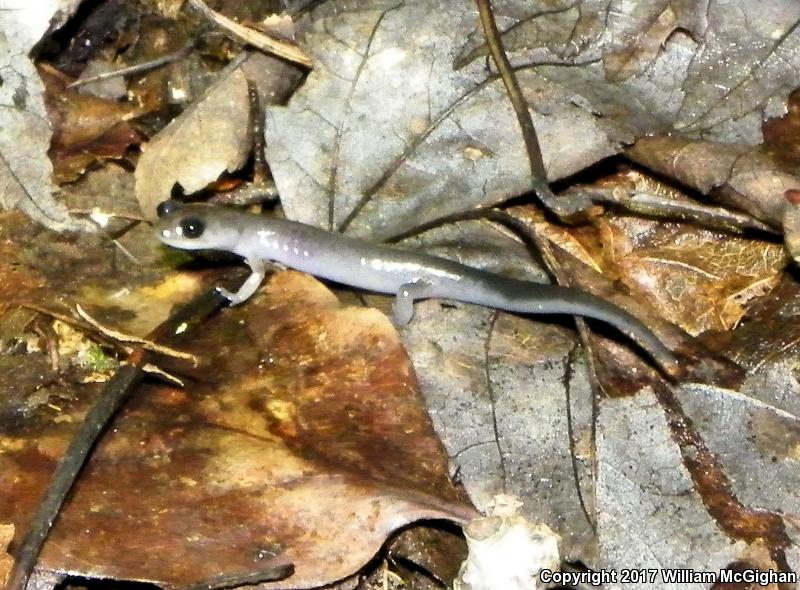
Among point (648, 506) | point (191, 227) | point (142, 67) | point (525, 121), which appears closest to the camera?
point (648, 506)

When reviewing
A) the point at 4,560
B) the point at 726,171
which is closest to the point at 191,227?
the point at 4,560

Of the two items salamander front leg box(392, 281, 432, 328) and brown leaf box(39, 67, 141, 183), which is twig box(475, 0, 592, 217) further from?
brown leaf box(39, 67, 141, 183)

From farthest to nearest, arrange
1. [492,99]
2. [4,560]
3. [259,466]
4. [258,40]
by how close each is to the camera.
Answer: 1. [258,40]
2. [492,99]
3. [259,466]
4. [4,560]

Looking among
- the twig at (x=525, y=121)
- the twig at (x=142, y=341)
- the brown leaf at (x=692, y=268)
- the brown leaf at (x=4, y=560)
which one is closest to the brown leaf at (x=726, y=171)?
the brown leaf at (x=692, y=268)

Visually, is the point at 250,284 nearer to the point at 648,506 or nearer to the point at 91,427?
the point at 91,427

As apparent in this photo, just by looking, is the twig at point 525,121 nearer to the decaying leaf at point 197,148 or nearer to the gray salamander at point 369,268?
the gray salamander at point 369,268

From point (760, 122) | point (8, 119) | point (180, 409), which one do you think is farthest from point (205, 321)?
point (760, 122)

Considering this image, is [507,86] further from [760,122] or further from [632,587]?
[632,587]
